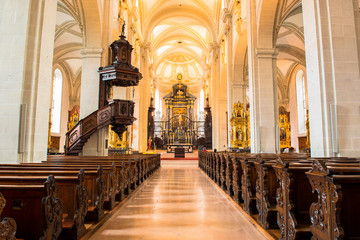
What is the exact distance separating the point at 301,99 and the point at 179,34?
45.4 ft

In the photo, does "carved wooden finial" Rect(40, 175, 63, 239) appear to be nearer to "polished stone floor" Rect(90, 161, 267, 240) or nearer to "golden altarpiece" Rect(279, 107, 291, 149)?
"polished stone floor" Rect(90, 161, 267, 240)

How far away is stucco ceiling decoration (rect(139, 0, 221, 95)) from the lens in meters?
20.5

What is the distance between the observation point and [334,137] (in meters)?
4.72

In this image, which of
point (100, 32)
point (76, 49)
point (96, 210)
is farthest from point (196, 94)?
point (96, 210)

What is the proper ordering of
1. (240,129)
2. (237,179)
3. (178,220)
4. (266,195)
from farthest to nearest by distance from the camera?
(240,129), (237,179), (178,220), (266,195)

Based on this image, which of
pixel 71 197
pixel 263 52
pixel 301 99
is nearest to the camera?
pixel 71 197

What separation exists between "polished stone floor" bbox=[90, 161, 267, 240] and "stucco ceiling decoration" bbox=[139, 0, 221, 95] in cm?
1744

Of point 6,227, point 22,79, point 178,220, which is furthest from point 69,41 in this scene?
point 6,227

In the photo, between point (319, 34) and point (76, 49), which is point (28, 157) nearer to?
point (319, 34)

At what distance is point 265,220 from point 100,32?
911cm

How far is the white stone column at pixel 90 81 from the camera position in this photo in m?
9.56

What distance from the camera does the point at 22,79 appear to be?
15.8 feet

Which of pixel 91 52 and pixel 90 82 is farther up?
pixel 91 52

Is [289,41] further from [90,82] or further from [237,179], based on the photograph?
[237,179]
